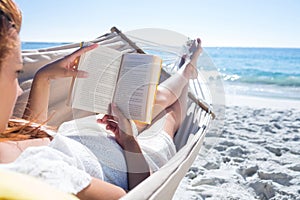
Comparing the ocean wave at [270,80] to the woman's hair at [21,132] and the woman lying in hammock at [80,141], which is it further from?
the woman's hair at [21,132]

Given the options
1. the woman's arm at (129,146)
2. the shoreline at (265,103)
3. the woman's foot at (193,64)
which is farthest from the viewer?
the shoreline at (265,103)

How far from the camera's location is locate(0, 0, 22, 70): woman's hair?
0.55m

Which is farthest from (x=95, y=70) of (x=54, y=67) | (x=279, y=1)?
(x=279, y=1)

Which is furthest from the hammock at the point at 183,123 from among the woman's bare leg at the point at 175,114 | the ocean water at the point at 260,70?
the ocean water at the point at 260,70

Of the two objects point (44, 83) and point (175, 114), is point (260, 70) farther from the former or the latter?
point (44, 83)

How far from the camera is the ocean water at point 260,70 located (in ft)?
18.6

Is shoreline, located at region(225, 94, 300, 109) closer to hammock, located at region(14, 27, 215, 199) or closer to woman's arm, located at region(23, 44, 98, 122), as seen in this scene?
hammock, located at region(14, 27, 215, 199)

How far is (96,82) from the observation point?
1071 millimetres

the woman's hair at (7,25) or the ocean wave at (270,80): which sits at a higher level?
the ocean wave at (270,80)

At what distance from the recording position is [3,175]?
1.09 ft

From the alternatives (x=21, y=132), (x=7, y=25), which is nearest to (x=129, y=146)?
(x=21, y=132)

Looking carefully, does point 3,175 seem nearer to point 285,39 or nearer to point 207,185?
point 207,185

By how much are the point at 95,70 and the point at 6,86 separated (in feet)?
1.55

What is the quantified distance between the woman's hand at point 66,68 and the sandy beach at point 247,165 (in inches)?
24.1
